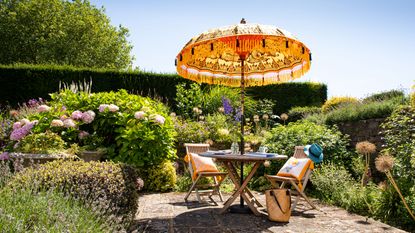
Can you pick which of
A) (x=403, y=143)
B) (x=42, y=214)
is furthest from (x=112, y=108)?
(x=403, y=143)

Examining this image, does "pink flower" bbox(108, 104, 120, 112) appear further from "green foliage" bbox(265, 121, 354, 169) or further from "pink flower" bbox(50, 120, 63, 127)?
"green foliage" bbox(265, 121, 354, 169)

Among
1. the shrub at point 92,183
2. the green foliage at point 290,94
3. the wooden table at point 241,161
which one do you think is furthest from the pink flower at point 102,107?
the green foliage at point 290,94

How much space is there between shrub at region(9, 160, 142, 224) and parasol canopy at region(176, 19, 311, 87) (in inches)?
82.3

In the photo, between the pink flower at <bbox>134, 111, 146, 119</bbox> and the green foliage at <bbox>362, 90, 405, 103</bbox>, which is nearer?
the pink flower at <bbox>134, 111, 146, 119</bbox>

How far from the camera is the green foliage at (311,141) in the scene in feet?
24.6

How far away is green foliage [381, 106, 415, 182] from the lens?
5.62 meters

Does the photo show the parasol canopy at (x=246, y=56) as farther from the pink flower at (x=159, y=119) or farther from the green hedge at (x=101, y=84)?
the green hedge at (x=101, y=84)

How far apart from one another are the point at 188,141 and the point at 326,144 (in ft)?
10.0

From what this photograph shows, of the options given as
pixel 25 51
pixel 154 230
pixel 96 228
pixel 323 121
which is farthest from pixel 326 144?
pixel 25 51

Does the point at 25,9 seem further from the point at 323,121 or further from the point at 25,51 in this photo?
the point at 323,121

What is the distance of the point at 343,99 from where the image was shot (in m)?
12.6

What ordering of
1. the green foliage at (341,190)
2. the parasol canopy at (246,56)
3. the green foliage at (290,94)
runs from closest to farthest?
the parasol canopy at (246,56), the green foliage at (341,190), the green foliage at (290,94)

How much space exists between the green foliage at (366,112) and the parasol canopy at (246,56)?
240 centimetres

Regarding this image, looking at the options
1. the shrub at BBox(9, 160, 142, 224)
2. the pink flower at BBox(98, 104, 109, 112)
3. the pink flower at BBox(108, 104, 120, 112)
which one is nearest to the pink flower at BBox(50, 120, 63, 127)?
the pink flower at BBox(98, 104, 109, 112)
